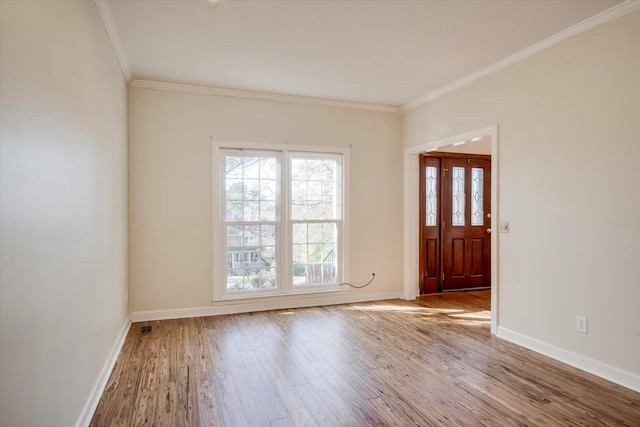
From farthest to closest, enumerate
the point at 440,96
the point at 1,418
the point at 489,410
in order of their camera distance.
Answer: the point at 440,96 → the point at 489,410 → the point at 1,418

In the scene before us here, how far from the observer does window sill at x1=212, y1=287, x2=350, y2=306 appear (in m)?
4.43

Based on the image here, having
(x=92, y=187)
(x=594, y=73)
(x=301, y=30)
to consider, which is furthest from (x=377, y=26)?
(x=92, y=187)

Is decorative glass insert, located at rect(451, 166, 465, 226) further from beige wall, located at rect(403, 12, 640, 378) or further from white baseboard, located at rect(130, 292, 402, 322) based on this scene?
beige wall, located at rect(403, 12, 640, 378)

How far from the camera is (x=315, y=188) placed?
4918mm

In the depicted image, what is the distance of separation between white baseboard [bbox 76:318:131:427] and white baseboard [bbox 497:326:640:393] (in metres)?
3.42

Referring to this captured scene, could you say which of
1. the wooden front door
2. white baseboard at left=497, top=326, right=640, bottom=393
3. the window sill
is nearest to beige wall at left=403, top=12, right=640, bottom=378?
white baseboard at left=497, top=326, right=640, bottom=393

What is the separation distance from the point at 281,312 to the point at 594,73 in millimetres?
3813

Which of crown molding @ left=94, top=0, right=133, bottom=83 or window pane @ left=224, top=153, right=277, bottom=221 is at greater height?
crown molding @ left=94, top=0, right=133, bottom=83

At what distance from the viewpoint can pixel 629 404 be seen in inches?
92.4

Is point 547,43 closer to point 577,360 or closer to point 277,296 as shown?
point 577,360

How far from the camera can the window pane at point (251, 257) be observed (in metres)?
4.49

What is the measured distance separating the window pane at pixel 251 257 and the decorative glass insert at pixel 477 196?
3.19 metres

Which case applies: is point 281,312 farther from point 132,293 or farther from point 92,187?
point 92,187

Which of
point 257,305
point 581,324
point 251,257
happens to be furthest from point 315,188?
point 581,324
